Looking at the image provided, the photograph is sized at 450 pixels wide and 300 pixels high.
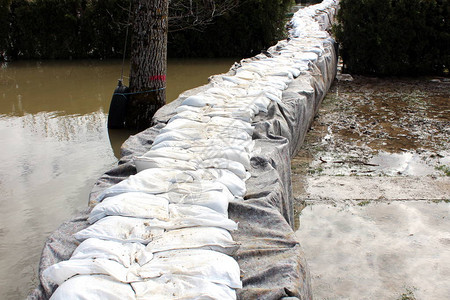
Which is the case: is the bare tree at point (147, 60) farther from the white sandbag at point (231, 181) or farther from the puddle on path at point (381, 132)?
the white sandbag at point (231, 181)

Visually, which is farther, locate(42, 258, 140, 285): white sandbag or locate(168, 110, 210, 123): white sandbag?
locate(168, 110, 210, 123): white sandbag

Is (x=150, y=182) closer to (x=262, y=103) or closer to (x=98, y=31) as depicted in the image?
(x=262, y=103)

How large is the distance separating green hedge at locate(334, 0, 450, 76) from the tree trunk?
5067mm

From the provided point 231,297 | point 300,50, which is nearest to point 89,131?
point 300,50

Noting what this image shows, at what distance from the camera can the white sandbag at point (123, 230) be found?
91.3 inches

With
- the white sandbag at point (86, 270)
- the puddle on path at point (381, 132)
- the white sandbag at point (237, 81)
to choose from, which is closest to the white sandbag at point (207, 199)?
the white sandbag at point (86, 270)

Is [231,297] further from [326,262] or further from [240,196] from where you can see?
[326,262]

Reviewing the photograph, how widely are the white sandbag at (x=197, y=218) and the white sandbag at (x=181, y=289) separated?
456 mm

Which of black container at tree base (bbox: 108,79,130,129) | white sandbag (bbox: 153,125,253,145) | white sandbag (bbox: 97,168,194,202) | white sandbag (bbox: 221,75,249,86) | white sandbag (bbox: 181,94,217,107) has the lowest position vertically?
black container at tree base (bbox: 108,79,130,129)

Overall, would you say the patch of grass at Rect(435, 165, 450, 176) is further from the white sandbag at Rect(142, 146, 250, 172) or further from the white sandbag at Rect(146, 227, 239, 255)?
the white sandbag at Rect(146, 227, 239, 255)

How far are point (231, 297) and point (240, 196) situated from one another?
1037 mm

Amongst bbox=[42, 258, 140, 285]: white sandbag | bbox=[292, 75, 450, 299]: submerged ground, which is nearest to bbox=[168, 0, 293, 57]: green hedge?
bbox=[292, 75, 450, 299]: submerged ground

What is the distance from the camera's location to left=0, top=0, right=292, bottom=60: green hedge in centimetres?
1213

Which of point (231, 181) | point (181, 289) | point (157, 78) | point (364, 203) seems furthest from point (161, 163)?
point (157, 78)
